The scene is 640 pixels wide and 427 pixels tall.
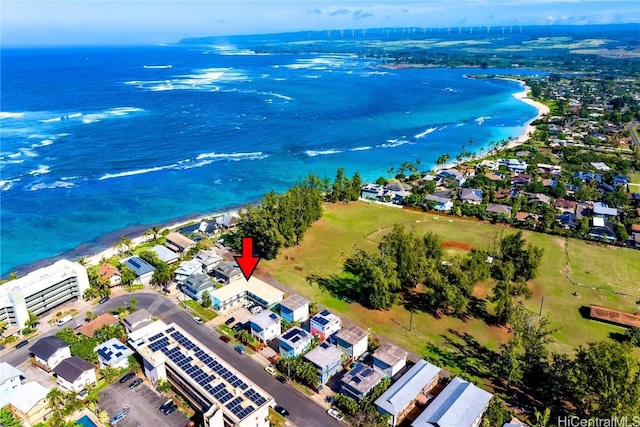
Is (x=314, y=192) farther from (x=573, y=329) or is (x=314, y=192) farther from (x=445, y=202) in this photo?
(x=573, y=329)

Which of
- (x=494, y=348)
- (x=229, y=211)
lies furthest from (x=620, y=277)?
(x=229, y=211)

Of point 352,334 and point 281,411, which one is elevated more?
point 352,334

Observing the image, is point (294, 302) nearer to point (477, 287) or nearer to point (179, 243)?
point (477, 287)

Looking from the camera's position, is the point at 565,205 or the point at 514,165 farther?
the point at 514,165

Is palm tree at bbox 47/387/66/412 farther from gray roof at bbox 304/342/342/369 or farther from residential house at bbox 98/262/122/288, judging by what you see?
gray roof at bbox 304/342/342/369

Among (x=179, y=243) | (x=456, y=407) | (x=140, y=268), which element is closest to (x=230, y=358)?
(x=456, y=407)
